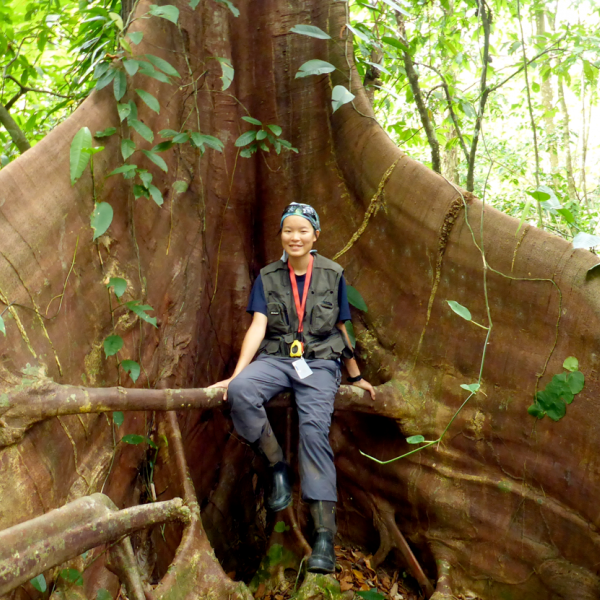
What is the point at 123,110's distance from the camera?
262 centimetres

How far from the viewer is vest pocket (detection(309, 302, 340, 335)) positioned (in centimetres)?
284

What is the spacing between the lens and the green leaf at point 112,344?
2.47 meters

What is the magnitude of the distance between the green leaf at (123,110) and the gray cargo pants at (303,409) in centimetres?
130

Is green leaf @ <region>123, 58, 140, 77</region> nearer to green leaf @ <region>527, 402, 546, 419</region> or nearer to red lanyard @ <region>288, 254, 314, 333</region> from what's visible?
red lanyard @ <region>288, 254, 314, 333</region>

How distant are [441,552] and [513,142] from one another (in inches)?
491

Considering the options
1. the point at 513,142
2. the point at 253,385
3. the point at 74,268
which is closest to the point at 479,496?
the point at 253,385

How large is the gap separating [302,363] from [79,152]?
1.35 m

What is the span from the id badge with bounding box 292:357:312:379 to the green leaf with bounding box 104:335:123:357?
806 mm

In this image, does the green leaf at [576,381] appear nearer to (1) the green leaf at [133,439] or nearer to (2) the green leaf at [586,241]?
(2) the green leaf at [586,241]

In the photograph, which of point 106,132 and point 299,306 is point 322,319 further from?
point 106,132

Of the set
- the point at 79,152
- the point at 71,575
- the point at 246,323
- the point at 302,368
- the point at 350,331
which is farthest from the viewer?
the point at 246,323

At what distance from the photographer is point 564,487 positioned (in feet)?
8.37

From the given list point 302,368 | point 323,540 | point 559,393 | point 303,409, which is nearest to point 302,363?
point 302,368

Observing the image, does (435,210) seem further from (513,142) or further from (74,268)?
(513,142)
